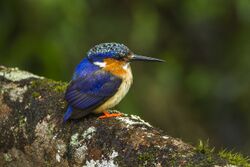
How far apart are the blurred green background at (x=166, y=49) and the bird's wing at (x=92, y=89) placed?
1.75m

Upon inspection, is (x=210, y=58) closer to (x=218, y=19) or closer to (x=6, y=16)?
(x=218, y=19)

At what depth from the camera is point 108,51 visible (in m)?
4.39

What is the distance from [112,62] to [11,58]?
2362mm

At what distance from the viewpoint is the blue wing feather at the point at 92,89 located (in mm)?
4168

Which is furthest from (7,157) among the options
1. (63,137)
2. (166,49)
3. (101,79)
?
(166,49)

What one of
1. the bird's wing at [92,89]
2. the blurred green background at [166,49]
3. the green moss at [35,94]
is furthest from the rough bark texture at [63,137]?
Result: the blurred green background at [166,49]

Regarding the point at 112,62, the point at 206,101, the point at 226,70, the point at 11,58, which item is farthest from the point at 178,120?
the point at 112,62

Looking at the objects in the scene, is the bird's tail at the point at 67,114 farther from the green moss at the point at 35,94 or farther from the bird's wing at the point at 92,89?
the green moss at the point at 35,94

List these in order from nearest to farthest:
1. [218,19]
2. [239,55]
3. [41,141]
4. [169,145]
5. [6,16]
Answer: [169,145] → [41,141] → [6,16] → [239,55] → [218,19]

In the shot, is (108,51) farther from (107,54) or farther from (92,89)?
(92,89)

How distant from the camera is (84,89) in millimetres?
4297

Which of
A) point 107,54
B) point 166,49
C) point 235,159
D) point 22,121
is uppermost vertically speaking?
point 107,54

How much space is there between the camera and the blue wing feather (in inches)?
164

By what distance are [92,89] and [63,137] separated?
66 cm
